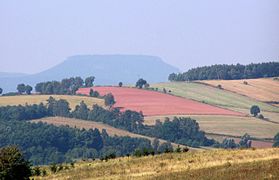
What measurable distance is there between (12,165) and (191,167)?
42.3 ft

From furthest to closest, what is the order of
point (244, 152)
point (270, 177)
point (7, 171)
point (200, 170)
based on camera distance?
point (244, 152)
point (7, 171)
point (200, 170)
point (270, 177)

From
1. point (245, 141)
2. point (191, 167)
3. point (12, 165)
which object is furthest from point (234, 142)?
point (12, 165)

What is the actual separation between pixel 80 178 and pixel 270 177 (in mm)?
20128

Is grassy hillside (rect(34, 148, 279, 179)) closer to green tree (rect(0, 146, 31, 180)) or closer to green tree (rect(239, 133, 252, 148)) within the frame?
green tree (rect(0, 146, 31, 180))

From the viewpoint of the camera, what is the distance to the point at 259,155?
168 feet

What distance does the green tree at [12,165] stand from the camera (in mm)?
48656

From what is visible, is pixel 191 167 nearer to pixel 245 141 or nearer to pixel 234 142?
pixel 245 141

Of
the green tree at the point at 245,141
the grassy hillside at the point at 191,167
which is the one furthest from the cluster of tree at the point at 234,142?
the grassy hillside at the point at 191,167

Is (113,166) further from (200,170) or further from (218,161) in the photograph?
(200,170)

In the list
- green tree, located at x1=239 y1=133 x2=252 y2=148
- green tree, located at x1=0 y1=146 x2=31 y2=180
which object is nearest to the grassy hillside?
green tree, located at x1=0 y1=146 x2=31 y2=180

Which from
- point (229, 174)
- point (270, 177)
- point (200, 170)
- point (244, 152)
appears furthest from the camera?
point (244, 152)

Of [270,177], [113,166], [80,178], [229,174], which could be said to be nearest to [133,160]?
[113,166]

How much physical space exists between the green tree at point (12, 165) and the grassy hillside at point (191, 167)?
16.3 ft

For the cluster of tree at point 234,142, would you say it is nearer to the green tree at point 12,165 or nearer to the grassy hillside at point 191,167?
the grassy hillside at point 191,167
